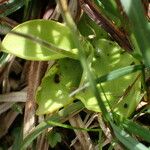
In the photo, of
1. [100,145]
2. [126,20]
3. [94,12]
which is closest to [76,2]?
[94,12]

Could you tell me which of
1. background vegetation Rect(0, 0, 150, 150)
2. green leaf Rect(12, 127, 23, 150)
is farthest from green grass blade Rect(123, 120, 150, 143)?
green leaf Rect(12, 127, 23, 150)

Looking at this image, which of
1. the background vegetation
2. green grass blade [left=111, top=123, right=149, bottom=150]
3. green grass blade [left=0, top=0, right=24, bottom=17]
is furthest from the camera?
green grass blade [left=0, top=0, right=24, bottom=17]

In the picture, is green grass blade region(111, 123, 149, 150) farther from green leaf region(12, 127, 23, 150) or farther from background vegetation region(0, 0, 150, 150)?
green leaf region(12, 127, 23, 150)

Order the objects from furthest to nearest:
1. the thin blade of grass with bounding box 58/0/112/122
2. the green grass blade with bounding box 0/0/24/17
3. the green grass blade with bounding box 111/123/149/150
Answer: the green grass blade with bounding box 0/0/24/17, the green grass blade with bounding box 111/123/149/150, the thin blade of grass with bounding box 58/0/112/122

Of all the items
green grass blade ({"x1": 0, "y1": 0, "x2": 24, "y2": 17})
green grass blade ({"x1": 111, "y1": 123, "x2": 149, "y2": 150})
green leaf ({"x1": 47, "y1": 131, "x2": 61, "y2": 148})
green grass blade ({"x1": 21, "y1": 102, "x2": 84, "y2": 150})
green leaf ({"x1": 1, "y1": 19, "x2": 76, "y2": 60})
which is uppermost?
green grass blade ({"x1": 0, "y1": 0, "x2": 24, "y2": 17})

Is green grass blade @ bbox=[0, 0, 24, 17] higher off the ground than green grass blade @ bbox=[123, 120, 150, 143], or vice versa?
green grass blade @ bbox=[0, 0, 24, 17]
